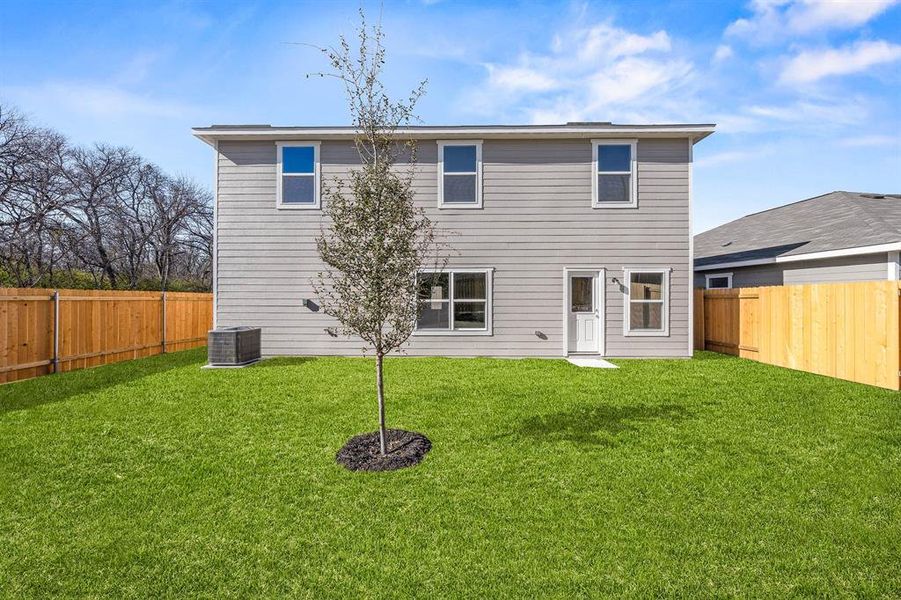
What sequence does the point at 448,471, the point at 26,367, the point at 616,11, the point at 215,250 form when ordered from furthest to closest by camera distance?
the point at 215,250, the point at 616,11, the point at 26,367, the point at 448,471

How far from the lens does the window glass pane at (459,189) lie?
408 inches

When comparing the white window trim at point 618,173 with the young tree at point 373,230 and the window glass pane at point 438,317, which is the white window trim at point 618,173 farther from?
the young tree at point 373,230

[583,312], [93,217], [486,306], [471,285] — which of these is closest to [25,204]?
[93,217]

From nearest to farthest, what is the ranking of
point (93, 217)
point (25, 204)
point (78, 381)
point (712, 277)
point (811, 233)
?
1. point (78, 381)
2. point (811, 233)
3. point (712, 277)
4. point (25, 204)
5. point (93, 217)

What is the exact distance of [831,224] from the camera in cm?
1158

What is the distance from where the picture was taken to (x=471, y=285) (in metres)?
10.3

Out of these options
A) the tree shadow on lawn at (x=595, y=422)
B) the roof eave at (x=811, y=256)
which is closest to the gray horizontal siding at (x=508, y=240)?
the roof eave at (x=811, y=256)

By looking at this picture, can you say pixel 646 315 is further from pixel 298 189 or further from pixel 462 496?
pixel 298 189

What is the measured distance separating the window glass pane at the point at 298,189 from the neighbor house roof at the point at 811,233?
39.7ft

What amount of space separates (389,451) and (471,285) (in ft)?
20.8

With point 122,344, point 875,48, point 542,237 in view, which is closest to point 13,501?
point 122,344

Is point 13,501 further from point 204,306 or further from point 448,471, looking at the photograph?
point 204,306

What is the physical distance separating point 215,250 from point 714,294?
12871 millimetres

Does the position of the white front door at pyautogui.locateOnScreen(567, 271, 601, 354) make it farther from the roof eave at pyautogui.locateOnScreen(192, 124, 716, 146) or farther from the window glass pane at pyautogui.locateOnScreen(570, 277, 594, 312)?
the roof eave at pyautogui.locateOnScreen(192, 124, 716, 146)
